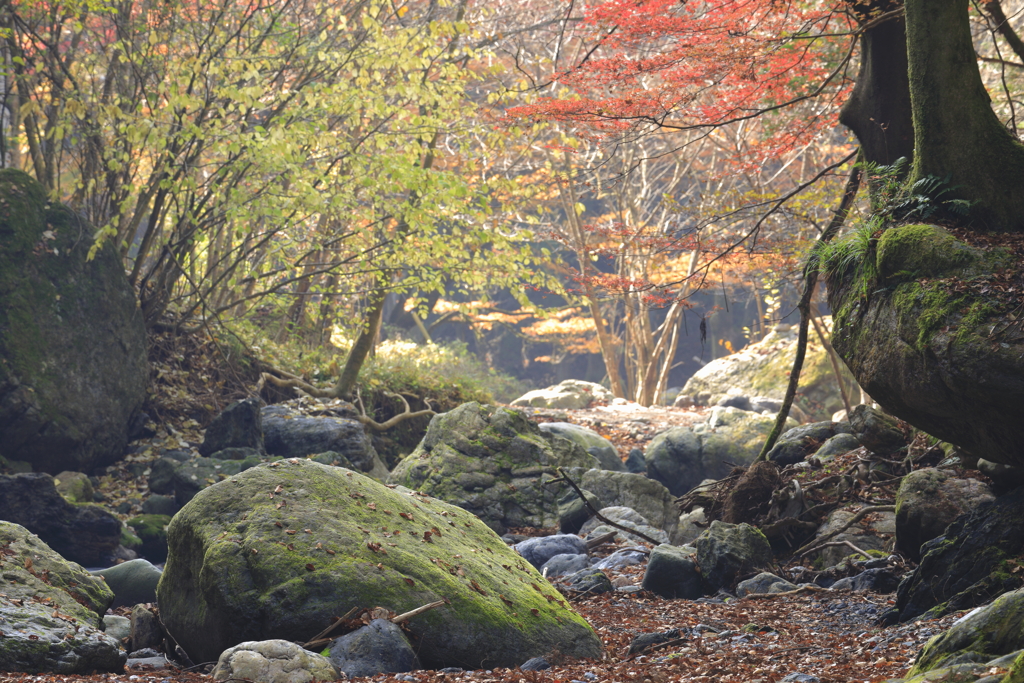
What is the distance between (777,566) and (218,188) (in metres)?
7.94

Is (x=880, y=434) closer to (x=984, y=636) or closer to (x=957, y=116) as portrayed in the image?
(x=957, y=116)

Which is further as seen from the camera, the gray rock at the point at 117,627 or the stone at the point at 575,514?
the stone at the point at 575,514

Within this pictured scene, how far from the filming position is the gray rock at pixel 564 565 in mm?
7326

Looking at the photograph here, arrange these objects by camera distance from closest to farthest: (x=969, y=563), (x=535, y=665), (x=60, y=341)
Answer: (x=535, y=665)
(x=969, y=563)
(x=60, y=341)

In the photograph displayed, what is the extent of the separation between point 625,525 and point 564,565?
119 cm

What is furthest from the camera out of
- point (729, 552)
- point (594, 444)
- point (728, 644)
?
point (594, 444)

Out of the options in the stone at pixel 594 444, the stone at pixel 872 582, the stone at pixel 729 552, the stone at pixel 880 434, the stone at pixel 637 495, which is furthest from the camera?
the stone at pixel 594 444

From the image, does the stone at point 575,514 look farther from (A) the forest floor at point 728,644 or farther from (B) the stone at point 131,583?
(B) the stone at point 131,583

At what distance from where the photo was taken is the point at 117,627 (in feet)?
16.7

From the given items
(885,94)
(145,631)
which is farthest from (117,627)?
(885,94)

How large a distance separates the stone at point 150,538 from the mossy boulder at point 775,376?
46.0 feet

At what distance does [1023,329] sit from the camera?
144 inches

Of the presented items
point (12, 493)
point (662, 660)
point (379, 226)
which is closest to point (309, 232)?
point (379, 226)

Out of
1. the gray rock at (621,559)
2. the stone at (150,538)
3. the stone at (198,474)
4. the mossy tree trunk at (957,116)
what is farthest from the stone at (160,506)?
the mossy tree trunk at (957,116)
